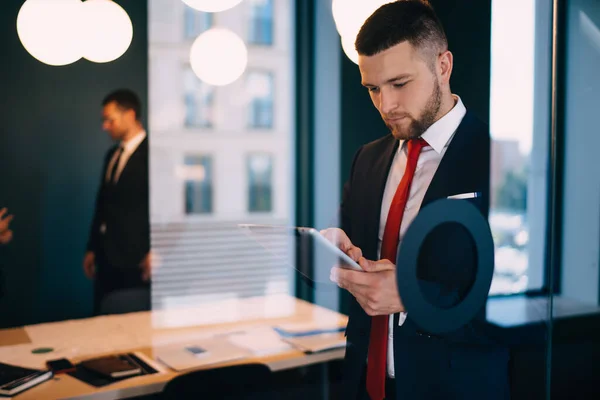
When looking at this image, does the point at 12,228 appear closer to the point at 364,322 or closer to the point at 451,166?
the point at 364,322

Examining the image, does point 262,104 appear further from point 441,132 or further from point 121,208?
point 441,132

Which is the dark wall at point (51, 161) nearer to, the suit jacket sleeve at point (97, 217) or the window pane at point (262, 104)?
the suit jacket sleeve at point (97, 217)

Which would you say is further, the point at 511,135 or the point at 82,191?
the point at 82,191

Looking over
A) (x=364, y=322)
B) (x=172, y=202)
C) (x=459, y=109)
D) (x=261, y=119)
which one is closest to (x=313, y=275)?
(x=364, y=322)

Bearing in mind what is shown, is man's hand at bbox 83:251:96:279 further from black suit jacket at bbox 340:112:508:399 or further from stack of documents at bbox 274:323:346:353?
black suit jacket at bbox 340:112:508:399

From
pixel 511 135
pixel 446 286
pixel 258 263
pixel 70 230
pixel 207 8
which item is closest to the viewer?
pixel 446 286

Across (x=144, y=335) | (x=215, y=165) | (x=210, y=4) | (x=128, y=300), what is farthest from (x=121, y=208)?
(x=215, y=165)

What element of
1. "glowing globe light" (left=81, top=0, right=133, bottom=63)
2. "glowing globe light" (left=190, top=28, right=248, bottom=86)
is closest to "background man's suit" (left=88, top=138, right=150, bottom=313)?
"glowing globe light" (left=81, top=0, right=133, bottom=63)

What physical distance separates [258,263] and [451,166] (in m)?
3.05

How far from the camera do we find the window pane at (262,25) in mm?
4559

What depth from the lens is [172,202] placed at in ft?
15.0

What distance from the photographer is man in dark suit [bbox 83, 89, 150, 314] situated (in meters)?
3.50

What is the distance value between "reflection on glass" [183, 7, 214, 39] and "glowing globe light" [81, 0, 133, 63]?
241 cm

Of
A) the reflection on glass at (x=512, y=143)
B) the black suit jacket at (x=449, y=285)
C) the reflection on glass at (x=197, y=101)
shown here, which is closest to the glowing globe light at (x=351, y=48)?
the black suit jacket at (x=449, y=285)
